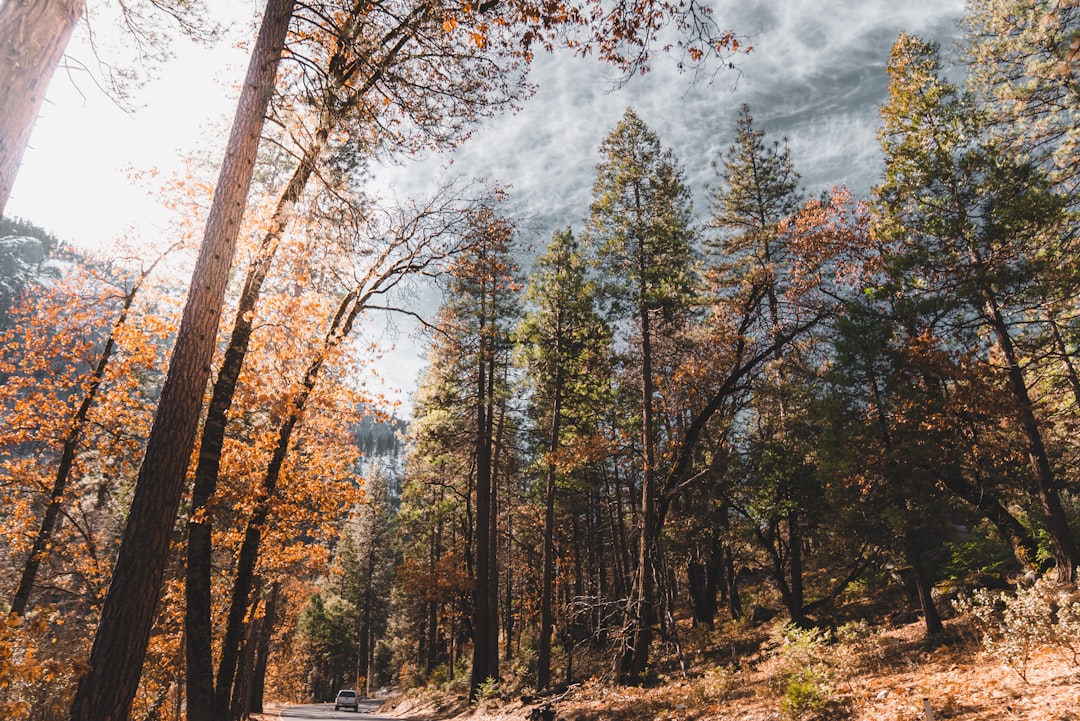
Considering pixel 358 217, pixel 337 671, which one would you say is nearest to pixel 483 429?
pixel 358 217

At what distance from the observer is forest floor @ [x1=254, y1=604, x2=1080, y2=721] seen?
586cm

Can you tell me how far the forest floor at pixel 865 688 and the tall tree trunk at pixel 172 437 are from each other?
24.8ft

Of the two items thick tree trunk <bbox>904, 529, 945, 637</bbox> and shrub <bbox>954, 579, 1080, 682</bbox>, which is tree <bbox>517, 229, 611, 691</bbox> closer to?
thick tree trunk <bbox>904, 529, 945, 637</bbox>

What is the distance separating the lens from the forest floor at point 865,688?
5863 millimetres

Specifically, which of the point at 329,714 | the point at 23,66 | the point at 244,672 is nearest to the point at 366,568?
the point at 329,714

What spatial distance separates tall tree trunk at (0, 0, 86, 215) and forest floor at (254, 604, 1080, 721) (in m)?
9.27

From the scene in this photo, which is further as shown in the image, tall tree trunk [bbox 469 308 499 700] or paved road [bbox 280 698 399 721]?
paved road [bbox 280 698 399 721]

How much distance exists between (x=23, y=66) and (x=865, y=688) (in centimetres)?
1173

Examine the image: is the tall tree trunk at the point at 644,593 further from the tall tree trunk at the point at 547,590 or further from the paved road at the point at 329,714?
the paved road at the point at 329,714

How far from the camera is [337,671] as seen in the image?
164 ft

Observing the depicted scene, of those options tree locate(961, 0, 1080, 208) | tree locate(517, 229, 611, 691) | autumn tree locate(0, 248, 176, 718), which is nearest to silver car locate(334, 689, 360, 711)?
tree locate(517, 229, 611, 691)

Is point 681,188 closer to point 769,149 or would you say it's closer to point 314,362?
point 769,149

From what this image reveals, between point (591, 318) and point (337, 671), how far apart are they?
50.9 meters

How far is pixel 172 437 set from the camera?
4637 mm
